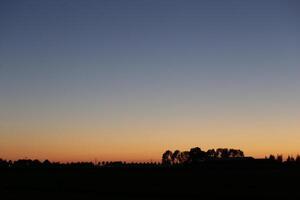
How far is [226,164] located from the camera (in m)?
142

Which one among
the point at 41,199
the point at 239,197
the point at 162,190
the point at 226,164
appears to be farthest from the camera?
the point at 226,164

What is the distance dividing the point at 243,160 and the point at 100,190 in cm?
9795

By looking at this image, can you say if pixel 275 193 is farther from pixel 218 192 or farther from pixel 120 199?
pixel 120 199

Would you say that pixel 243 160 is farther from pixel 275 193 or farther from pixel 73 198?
pixel 73 198

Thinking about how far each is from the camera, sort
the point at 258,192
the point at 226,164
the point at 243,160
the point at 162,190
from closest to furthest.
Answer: the point at 258,192 → the point at 162,190 → the point at 226,164 → the point at 243,160

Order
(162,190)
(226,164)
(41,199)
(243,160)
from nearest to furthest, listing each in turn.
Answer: (41,199) < (162,190) < (226,164) < (243,160)

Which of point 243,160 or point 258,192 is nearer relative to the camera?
point 258,192

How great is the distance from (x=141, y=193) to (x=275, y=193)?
1417 cm

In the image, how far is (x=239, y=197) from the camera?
50.7 metres

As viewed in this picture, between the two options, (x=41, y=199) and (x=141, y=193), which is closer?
(x=41, y=199)

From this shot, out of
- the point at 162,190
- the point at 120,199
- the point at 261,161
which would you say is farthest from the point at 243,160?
the point at 120,199

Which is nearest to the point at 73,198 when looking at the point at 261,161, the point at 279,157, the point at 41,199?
the point at 41,199

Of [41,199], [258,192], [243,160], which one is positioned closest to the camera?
[41,199]

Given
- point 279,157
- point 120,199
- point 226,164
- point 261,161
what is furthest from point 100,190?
point 279,157
